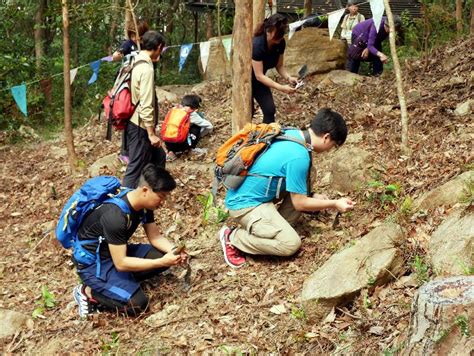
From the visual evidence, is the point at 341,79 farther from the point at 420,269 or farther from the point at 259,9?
the point at 420,269

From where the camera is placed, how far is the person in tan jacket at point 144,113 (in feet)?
21.1

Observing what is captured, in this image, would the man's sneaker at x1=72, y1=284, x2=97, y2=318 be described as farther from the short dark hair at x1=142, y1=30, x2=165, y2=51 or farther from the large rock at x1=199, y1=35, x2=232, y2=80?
the large rock at x1=199, y1=35, x2=232, y2=80

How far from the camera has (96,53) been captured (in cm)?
1902

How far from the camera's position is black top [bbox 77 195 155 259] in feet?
16.1

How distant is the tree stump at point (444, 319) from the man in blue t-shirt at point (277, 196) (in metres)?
1.89

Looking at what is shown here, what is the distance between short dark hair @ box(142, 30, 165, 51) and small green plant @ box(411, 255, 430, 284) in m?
3.43

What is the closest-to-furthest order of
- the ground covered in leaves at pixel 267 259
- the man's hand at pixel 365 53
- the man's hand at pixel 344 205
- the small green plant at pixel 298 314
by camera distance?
the ground covered in leaves at pixel 267 259, the small green plant at pixel 298 314, the man's hand at pixel 344 205, the man's hand at pixel 365 53

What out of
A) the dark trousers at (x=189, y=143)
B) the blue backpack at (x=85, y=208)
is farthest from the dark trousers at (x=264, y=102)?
the blue backpack at (x=85, y=208)

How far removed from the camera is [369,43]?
35.2ft

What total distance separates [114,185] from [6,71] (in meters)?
9.24

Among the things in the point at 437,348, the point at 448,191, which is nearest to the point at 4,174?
the point at 448,191

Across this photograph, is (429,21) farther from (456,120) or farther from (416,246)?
(416,246)

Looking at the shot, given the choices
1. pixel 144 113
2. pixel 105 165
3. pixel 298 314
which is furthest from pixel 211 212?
pixel 105 165

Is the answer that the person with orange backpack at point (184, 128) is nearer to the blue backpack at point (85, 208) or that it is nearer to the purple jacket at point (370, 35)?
the purple jacket at point (370, 35)
